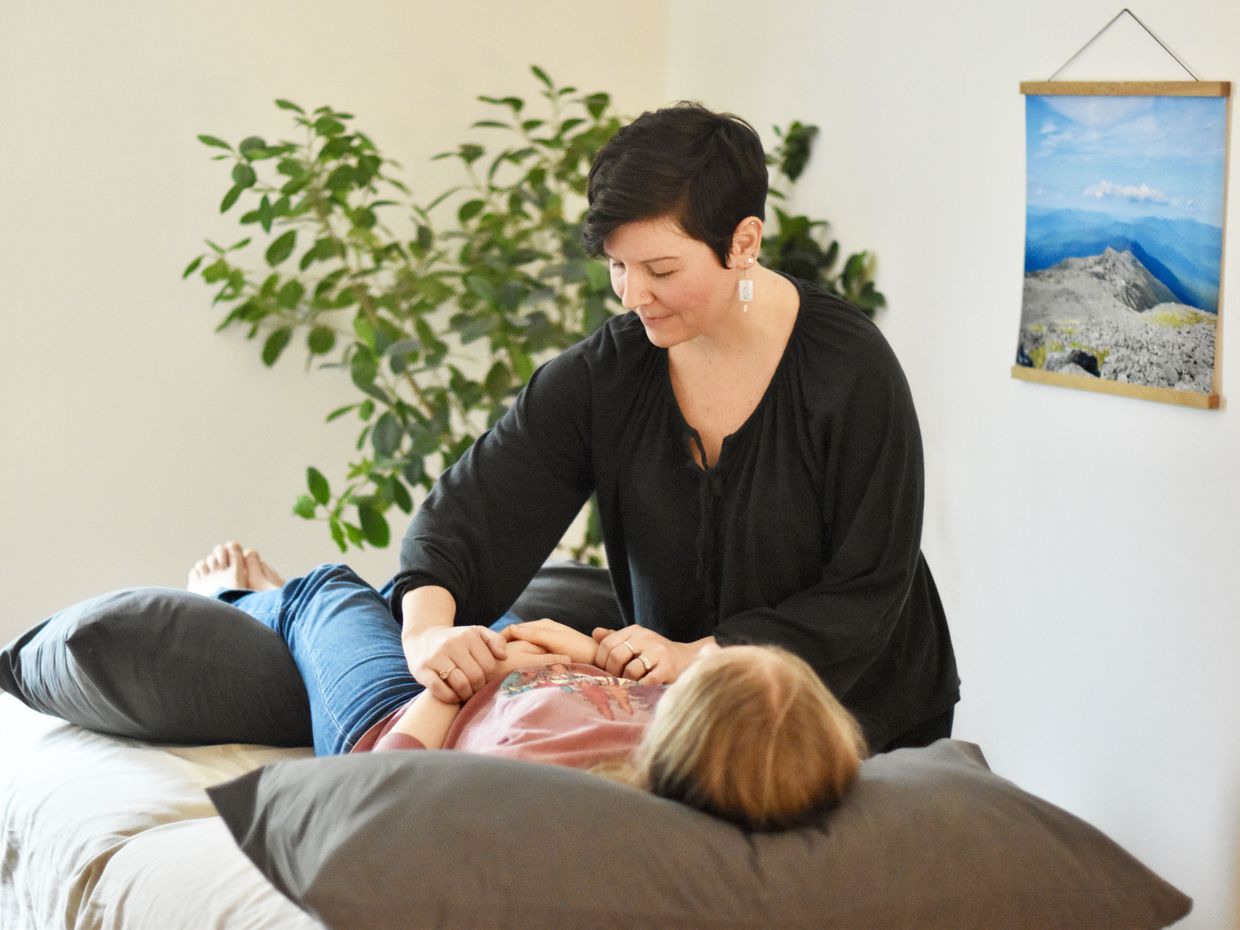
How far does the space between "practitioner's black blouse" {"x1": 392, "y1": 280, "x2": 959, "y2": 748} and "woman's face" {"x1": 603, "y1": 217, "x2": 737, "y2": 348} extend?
0.12 m

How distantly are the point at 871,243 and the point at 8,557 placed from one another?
1.86 meters

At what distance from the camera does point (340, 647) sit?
172cm

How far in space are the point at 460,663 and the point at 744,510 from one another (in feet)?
1.30

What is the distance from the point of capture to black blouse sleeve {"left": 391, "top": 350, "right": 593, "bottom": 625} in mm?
1684

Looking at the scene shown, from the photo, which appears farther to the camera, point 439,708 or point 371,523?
point 371,523

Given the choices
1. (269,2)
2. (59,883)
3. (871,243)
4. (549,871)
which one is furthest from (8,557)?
(549,871)

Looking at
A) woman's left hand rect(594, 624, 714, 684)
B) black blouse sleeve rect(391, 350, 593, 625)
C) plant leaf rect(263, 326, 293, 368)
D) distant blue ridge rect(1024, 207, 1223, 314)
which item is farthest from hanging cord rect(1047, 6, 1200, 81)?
plant leaf rect(263, 326, 293, 368)

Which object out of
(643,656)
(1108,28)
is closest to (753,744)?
(643,656)

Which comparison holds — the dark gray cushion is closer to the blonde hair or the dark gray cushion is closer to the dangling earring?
the dangling earring

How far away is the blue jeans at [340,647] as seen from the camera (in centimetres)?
157

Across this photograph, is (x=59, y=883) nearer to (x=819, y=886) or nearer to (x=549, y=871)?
(x=549, y=871)

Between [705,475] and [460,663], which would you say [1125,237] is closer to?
[705,475]

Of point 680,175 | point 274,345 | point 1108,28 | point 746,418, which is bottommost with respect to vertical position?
point 746,418

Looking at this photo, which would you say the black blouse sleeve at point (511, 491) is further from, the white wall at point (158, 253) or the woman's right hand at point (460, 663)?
the white wall at point (158, 253)
